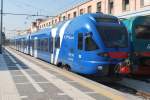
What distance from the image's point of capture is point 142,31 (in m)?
19.9

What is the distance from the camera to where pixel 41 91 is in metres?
13.2

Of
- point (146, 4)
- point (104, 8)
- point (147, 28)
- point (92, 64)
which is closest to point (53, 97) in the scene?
point (92, 64)

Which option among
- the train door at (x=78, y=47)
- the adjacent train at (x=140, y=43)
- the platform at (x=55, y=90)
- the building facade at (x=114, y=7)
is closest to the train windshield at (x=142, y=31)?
the adjacent train at (x=140, y=43)

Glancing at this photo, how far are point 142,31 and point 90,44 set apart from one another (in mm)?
4353

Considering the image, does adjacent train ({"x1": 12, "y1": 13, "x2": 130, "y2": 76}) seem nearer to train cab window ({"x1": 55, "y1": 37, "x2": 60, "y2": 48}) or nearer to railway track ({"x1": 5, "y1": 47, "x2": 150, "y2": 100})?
railway track ({"x1": 5, "y1": 47, "x2": 150, "y2": 100})

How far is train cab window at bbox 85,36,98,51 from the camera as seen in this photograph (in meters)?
16.4

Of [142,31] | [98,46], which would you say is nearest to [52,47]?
[142,31]

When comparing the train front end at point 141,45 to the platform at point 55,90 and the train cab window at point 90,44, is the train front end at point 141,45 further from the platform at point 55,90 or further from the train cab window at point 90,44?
the platform at point 55,90

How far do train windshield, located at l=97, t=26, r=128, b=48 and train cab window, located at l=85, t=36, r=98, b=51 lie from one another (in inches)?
17.7

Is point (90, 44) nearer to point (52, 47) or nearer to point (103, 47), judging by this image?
point (103, 47)

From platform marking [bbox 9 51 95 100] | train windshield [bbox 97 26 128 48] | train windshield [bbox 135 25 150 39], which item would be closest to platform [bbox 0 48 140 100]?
platform marking [bbox 9 51 95 100]

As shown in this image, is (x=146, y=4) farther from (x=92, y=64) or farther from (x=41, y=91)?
(x=41, y=91)

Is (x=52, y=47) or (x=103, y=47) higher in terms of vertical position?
(x=103, y=47)

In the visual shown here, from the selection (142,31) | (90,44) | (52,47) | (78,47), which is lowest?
(52,47)
